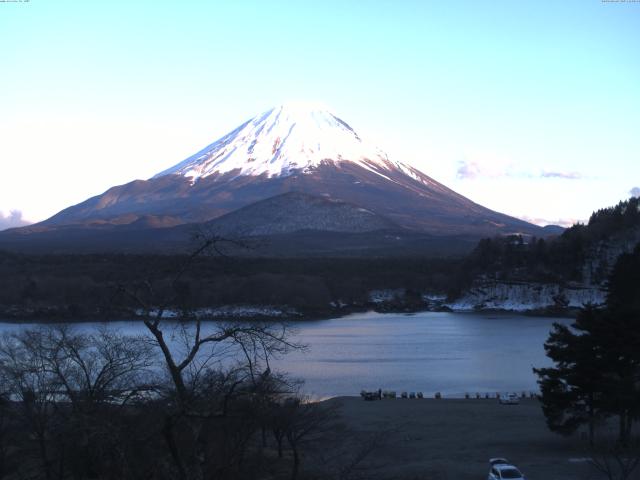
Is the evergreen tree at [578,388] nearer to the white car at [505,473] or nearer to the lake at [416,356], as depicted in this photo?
the white car at [505,473]

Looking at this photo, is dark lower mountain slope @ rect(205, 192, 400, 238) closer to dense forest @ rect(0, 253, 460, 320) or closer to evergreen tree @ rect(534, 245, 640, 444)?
dense forest @ rect(0, 253, 460, 320)

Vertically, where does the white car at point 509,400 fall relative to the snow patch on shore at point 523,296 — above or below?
below

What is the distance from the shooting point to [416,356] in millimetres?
24156

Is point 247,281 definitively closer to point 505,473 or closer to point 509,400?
point 509,400


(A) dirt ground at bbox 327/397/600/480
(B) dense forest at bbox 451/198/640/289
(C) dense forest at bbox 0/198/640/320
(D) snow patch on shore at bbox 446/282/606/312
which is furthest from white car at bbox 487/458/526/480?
(B) dense forest at bbox 451/198/640/289

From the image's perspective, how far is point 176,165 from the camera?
133 meters

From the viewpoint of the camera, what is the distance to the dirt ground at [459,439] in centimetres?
936

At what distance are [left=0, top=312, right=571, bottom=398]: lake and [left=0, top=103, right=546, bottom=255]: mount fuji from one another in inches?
1788

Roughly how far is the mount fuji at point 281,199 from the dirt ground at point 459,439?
61899mm

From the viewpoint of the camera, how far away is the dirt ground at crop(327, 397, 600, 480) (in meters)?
9.36

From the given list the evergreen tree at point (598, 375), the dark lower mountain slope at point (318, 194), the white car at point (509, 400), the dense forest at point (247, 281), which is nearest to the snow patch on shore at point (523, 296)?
the dense forest at point (247, 281)

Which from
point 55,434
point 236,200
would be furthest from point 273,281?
point 236,200

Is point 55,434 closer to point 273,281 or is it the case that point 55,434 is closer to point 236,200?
point 273,281

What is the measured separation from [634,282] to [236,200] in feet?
266
